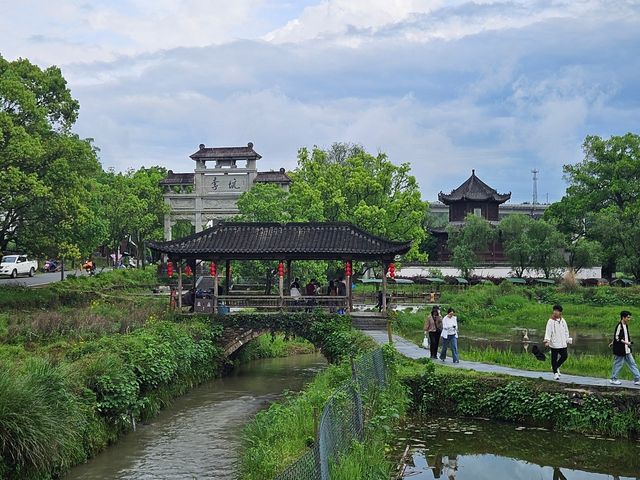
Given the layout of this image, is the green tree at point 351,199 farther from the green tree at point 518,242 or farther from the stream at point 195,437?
the stream at point 195,437

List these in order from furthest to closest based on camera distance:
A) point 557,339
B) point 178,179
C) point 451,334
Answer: point 178,179 < point 451,334 < point 557,339

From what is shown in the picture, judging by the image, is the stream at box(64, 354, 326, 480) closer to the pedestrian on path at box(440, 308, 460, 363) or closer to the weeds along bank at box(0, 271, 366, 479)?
the weeds along bank at box(0, 271, 366, 479)

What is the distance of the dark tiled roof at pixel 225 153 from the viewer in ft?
185

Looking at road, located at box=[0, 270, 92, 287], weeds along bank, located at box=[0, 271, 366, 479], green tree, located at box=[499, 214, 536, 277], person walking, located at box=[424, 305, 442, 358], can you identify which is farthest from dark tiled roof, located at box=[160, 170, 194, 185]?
person walking, located at box=[424, 305, 442, 358]

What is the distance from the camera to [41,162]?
31.2 metres

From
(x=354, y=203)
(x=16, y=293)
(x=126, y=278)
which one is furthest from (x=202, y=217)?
(x=16, y=293)

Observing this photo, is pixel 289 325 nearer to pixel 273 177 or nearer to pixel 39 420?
pixel 39 420

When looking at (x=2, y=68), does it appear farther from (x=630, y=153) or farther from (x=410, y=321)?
(x=630, y=153)

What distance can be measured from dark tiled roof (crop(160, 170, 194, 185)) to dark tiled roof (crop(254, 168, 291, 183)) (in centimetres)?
597

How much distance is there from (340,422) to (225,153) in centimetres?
4816

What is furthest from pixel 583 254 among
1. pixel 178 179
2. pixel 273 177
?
pixel 178 179

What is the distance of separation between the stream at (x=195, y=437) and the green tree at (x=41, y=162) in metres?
11.4

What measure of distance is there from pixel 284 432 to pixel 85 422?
170 inches

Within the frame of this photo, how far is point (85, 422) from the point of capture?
14227mm
